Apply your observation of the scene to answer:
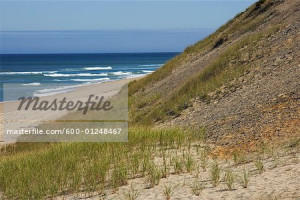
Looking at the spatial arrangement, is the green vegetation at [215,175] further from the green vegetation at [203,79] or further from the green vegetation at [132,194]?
the green vegetation at [203,79]

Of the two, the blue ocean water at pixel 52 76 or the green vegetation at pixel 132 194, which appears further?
the blue ocean water at pixel 52 76

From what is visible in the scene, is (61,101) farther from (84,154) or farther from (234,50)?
(84,154)

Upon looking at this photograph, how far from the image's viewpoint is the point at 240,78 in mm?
18953

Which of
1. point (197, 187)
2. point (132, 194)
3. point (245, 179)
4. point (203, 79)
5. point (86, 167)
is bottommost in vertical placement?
point (132, 194)

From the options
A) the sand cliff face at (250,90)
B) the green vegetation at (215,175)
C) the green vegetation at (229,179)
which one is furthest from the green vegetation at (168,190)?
the sand cliff face at (250,90)

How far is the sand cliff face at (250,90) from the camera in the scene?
13.3m

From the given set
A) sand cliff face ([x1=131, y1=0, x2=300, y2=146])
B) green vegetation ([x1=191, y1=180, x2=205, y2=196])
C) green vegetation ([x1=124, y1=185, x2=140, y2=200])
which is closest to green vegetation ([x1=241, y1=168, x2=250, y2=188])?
green vegetation ([x1=191, y1=180, x2=205, y2=196])

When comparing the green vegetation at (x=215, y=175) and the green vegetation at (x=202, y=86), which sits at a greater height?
the green vegetation at (x=202, y=86)

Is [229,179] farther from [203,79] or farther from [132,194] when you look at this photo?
[203,79]

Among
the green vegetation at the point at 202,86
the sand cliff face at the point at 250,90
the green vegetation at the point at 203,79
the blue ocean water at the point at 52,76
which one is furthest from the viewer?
the blue ocean water at the point at 52,76

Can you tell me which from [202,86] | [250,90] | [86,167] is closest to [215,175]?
[86,167]

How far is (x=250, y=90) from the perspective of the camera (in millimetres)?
17016

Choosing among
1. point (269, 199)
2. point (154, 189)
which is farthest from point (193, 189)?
point (269, 199)

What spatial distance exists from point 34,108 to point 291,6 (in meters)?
20.2
